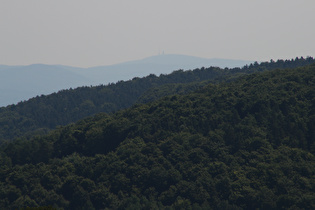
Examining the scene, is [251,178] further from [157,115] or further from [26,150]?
[26,150]

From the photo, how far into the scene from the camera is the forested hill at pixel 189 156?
238 feet

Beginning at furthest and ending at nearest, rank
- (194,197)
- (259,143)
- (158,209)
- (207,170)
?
(259,143)
(207,170)
(194,197)
(158,209)

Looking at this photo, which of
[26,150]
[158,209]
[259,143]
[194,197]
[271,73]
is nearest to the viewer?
[158,209]

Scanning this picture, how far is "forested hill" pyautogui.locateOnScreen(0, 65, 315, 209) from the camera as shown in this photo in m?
72.5

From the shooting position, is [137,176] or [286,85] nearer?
[137,176]

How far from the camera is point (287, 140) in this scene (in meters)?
86.3

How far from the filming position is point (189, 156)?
8444cm

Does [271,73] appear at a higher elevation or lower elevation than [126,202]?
higher

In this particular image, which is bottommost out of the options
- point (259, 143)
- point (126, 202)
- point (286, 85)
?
point (126, 202)

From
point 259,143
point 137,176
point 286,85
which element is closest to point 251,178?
point 259,143

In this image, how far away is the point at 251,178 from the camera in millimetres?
74312

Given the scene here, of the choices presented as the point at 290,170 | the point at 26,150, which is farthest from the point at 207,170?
the point at 26,150

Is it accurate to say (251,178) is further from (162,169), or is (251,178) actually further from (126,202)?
(126,202)

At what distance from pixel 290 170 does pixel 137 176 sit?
27.0 meters
